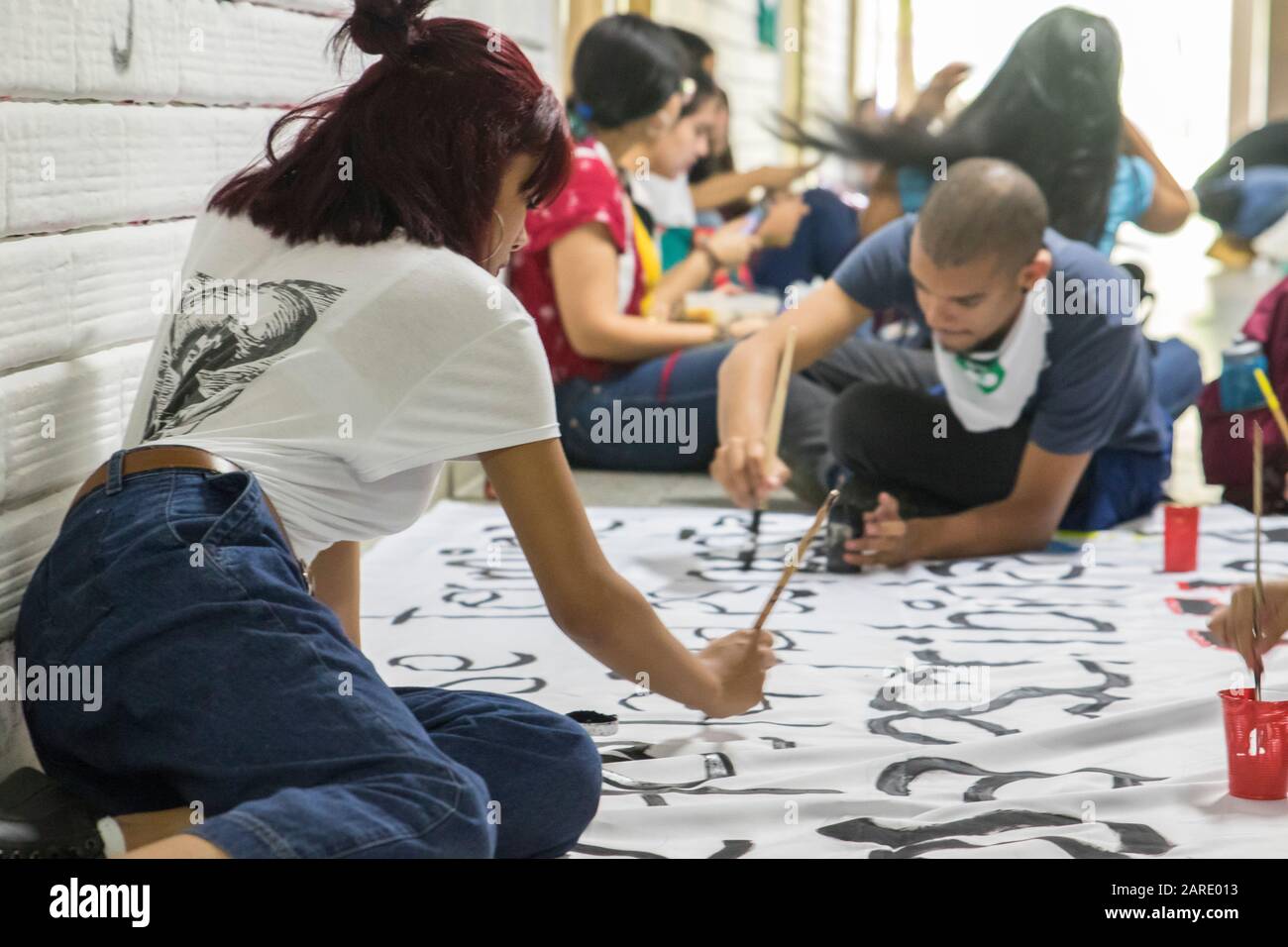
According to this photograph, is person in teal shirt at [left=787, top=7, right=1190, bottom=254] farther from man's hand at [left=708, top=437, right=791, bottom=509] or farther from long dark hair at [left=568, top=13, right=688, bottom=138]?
man's hand at [left=708, top=437, right=791, bottom=509]

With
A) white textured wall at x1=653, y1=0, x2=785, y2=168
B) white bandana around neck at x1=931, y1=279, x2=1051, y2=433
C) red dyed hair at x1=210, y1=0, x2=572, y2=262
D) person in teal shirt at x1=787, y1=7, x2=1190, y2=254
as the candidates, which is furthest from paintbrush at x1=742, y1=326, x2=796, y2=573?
white textured wall at x1=653, y1=0, x2=785, y2=168

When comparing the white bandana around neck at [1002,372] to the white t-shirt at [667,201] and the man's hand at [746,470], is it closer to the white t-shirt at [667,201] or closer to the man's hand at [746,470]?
the man's hand at [746,470]

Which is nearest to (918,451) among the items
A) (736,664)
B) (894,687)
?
(894,687)

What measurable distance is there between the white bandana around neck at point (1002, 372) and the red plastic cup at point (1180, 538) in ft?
1.11

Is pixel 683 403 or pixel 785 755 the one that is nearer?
pixel 785 755

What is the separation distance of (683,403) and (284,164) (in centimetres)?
217

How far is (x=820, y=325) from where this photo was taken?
2988 millimetres

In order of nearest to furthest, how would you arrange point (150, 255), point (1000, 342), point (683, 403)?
point (150, 255), point (1000, 342), point (683, 403)

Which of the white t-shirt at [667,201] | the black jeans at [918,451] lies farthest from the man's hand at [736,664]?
the white t-shirt at [667,201]

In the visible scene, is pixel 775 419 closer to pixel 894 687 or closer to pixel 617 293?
pixel 894 687

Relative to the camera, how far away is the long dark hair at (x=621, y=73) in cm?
368

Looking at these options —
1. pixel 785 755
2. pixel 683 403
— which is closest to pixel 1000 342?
pixel 683 403

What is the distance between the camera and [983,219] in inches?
104
